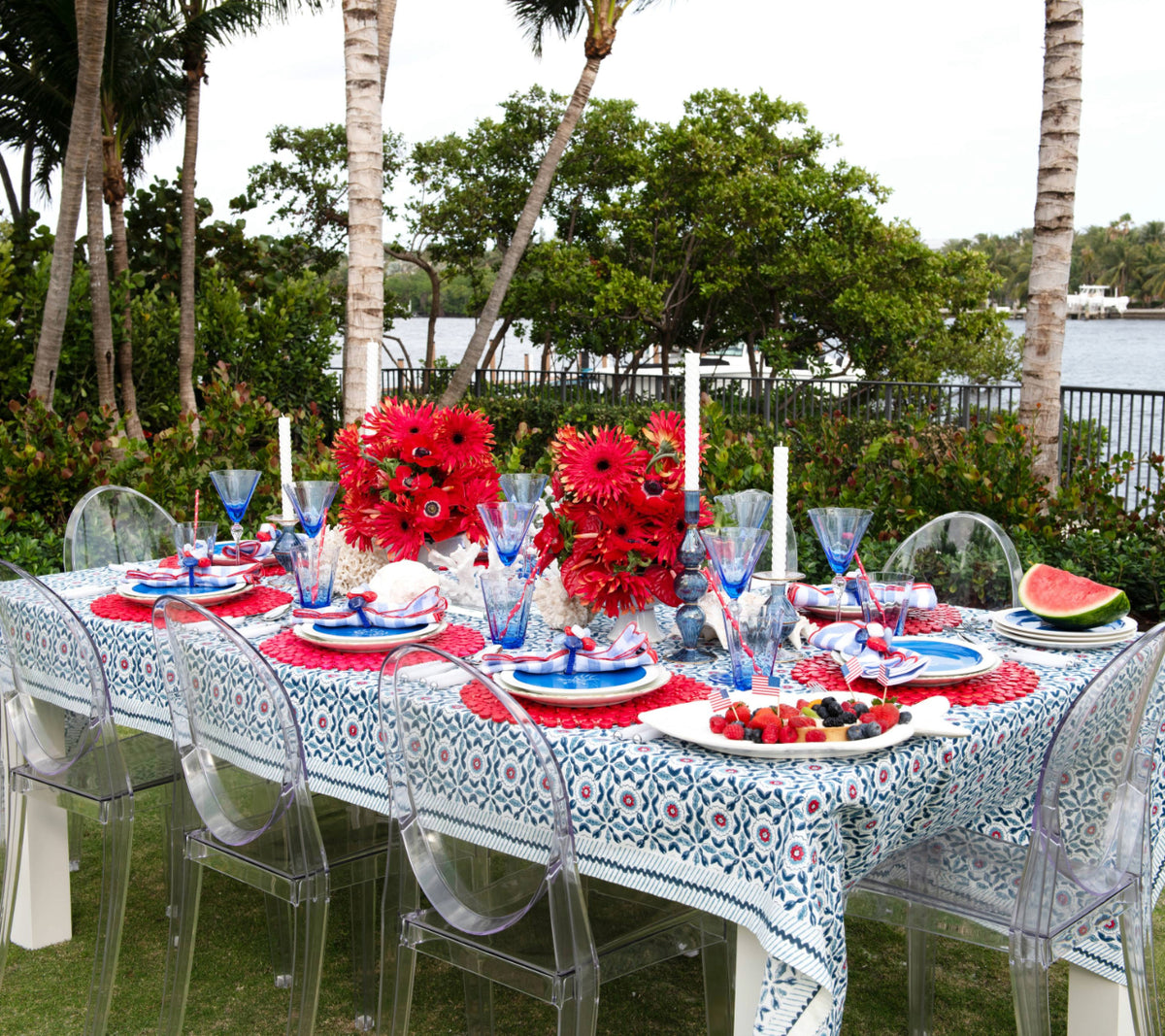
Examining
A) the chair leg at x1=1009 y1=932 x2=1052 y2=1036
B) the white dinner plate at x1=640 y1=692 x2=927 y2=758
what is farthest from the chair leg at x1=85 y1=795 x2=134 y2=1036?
the chair leg at x1=1009 y1=932 x2=1052 y2=1036

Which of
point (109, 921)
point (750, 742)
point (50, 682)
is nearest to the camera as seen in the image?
point (750, 742)

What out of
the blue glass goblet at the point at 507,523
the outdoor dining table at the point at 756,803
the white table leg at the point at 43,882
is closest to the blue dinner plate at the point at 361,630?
the outdoor dining table at the point at 756,803

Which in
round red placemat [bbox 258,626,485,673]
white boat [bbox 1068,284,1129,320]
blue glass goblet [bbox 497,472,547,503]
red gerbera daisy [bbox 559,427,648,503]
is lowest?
round red placemat [bbox 258,626,485,673]

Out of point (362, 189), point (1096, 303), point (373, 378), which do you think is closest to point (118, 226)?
point (362, 189)

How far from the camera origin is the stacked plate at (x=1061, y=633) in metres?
2.82

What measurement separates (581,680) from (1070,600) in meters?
1.30

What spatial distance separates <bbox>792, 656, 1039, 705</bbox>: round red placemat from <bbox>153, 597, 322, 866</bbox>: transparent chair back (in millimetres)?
1134

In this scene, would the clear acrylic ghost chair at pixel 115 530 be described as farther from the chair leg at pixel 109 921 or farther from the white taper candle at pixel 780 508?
the white taper candle at pixel 780 508

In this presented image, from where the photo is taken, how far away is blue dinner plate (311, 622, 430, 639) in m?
2.86

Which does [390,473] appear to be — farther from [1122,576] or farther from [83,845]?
[1122,576]

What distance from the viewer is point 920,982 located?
2898 millimetres

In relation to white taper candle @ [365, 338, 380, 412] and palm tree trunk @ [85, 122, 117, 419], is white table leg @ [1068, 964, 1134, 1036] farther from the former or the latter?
palm tree trunk @ [85, 122, 117, 419]

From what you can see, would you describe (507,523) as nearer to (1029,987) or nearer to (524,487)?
(524,487)

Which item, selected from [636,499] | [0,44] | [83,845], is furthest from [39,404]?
[0,44]
